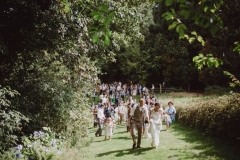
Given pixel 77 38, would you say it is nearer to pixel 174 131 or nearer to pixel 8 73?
pixel 8 73

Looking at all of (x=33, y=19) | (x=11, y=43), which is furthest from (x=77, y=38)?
(x=11, y=43)

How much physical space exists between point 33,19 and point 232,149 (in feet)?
30.8

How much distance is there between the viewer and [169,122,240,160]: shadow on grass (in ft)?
29.7

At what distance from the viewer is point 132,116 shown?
10078mm

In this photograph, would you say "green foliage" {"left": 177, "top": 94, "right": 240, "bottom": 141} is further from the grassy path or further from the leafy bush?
the leafy bush

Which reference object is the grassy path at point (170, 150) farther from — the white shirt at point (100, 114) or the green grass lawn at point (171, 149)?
the white shirt at point (100, 114)

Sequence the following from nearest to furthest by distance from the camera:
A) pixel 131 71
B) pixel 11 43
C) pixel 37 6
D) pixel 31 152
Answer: pixel 31 152 → pixel 37 6 → pixel 11 43 → pixel 131 71

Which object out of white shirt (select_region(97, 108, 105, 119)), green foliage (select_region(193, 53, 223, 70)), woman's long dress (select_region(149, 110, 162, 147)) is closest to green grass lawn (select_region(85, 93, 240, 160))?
woman's long dress (select_region(149, 110, 162, 147))

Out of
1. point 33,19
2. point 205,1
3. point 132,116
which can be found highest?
point 33,19

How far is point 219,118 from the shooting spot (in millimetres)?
11242

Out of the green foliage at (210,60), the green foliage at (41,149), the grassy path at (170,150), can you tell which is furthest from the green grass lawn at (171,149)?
the green foliage at (210,60)

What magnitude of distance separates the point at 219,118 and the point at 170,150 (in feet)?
10.3

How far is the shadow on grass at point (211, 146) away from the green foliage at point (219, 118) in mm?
345

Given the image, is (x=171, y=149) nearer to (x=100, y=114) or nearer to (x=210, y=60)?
(x=100, y=114)
